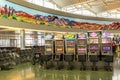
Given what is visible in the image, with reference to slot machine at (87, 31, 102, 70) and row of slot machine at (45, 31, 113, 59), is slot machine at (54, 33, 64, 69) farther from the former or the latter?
slot machine at (87, 31, 102, 70)

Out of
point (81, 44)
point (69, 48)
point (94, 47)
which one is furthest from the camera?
point (69, 48)

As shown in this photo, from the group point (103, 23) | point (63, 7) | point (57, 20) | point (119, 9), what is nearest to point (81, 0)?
point (63, 7)

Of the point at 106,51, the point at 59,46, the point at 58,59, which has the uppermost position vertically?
the point at 59,46

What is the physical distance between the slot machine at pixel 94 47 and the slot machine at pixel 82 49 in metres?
0.25

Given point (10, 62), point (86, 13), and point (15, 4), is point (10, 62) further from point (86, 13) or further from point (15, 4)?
point (86, 13)

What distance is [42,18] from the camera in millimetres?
18531

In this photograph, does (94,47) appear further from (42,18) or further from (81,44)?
(42,18)

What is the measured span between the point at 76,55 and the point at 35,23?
697 cm

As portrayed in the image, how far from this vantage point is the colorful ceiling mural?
1377cm

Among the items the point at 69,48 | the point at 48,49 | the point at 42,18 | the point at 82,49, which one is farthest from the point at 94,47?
the point at 42,18

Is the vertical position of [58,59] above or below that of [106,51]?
below

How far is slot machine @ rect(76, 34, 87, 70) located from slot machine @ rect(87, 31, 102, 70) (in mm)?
250

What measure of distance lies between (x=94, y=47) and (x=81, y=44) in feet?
2.45

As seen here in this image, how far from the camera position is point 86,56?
37.0 ft
